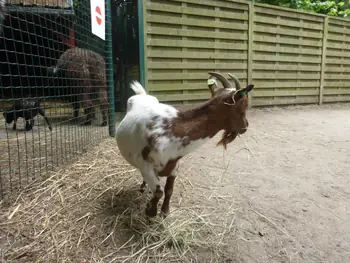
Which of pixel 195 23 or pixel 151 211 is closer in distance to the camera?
pixel 151 211

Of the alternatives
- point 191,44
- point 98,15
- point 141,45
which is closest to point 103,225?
point 98,15

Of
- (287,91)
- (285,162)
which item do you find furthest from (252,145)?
(287,91)

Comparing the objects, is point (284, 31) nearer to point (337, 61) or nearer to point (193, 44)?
point (337, 61)

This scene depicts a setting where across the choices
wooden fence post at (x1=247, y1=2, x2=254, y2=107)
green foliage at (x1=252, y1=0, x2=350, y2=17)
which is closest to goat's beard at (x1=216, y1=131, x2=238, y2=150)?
wooden fence post at (x1=247, y1=2, x2=254, y2=107)

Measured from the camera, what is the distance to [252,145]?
3.89 meters

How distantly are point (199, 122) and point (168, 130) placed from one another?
0.76 ft

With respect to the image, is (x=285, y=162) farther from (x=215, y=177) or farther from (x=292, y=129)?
(x=292, y=129)

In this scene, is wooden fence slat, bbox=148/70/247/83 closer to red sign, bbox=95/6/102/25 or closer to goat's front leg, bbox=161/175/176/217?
red sign, bbox=95/6/102/25

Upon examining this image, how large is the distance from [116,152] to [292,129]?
10.3 feet

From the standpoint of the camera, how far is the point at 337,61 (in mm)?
7957

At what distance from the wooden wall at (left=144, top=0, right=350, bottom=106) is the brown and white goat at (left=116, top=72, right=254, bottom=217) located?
351 centimetres

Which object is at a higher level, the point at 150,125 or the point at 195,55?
the point at 195,55

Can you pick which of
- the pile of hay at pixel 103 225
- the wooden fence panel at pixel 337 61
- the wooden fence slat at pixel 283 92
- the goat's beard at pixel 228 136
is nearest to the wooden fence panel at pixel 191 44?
the wooden fence slat at pixel 283 92

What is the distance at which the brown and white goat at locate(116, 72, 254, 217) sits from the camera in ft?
5.84
